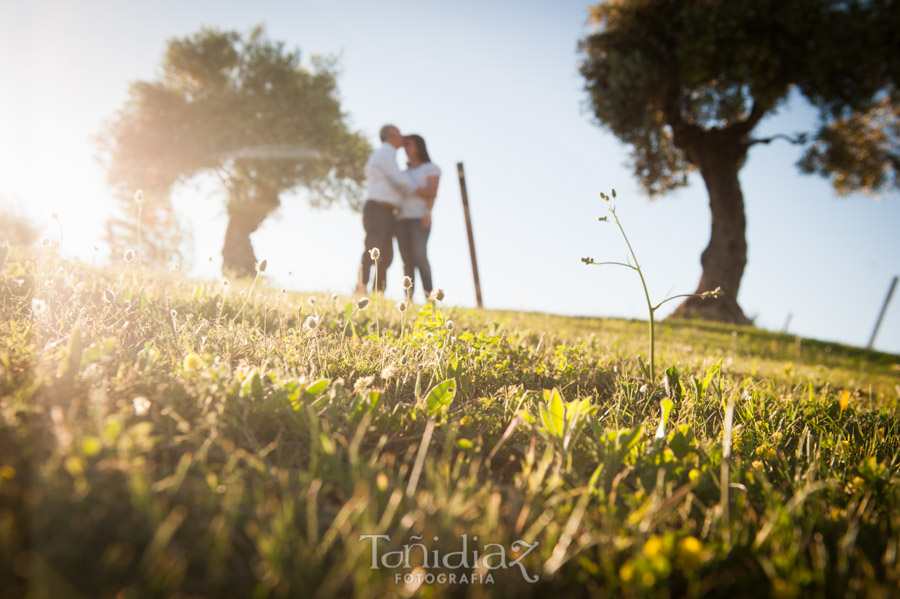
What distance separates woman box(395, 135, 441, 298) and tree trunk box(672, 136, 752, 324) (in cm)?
1008

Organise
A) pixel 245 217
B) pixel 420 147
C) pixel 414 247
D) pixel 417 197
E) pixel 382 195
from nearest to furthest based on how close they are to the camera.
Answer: pixel 382 195 → pixel 414 247 → pixel 417 197 → pixel 420 147 → pixel 245 217

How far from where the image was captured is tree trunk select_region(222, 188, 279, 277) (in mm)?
22203

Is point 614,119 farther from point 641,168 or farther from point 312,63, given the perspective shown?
point 312,63

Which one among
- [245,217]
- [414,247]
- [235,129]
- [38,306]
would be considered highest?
[235,129]

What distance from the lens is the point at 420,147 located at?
8539mm

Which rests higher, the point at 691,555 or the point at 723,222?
the point at 723,222

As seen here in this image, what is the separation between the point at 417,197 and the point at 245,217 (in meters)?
18.1

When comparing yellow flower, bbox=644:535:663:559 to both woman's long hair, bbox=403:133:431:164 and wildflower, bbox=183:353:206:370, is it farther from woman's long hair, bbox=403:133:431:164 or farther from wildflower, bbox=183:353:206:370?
woman's long hair, bbox=403:133:431:164

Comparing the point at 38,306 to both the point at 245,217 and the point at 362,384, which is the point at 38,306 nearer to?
the point at 362,384

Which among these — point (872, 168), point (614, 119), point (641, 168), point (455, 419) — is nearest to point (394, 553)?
point (455, 419)

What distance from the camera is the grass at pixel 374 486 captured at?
916 millimetres

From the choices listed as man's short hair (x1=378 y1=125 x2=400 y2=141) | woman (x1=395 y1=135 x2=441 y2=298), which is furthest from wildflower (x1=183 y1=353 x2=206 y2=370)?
man's short hair (x1=378 y1=125 x2=400 y2=141)

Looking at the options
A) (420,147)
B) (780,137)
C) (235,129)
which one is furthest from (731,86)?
(235,129)

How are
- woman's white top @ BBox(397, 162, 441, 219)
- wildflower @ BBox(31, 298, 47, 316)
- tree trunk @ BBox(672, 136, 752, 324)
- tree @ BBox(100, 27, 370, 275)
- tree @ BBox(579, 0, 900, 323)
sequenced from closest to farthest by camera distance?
1. wildflower @ BBox(31, 298, 47, 316)
2. woman's white top @ BBox(397, 162, 441, 219)
3. tree @ BBox(579, 0, 900, 323)
4. tree trunk @ BBox(672, 136, 752, 324)
5. tree @ BBox(100, 27, 370, 275)
